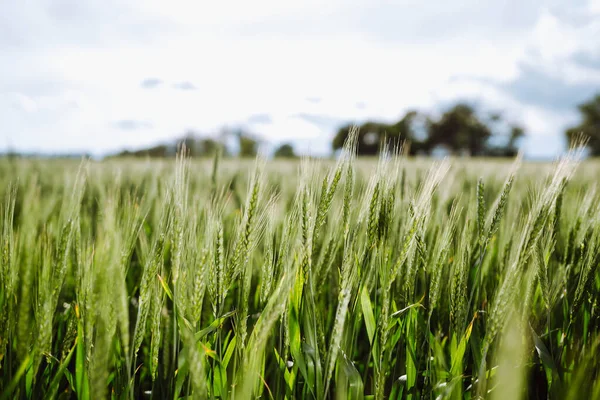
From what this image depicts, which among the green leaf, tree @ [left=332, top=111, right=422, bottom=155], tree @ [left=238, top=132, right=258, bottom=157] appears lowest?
the green leaf

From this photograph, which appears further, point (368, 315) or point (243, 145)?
point (243, 145)

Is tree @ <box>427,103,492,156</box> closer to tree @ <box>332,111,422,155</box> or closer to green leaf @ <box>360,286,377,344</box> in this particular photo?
tree @ <box>332,111,422,155</box>

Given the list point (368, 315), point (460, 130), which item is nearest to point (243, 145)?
point (368, 315)

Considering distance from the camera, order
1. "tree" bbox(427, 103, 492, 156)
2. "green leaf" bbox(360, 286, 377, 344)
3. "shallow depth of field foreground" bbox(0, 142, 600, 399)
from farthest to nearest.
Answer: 1. "tree" bbox(427, 103, 492, 156)
2. "green leaf" bbox(360, 286, 377, 344)
3. "shallow depth of field foreground" bbox(0, 142, 600, 399)

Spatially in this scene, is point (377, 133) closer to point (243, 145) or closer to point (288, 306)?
point (243, 145)

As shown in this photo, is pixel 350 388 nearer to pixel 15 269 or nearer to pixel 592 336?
pixel 592 336

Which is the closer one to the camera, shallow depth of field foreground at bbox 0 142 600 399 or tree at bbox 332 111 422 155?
shallow depth of field foreground at bbox 0 142 600 399

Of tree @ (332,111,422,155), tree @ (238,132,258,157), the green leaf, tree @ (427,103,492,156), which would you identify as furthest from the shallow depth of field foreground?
tree @ (427,103,492,156)

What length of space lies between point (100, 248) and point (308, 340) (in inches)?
19.2

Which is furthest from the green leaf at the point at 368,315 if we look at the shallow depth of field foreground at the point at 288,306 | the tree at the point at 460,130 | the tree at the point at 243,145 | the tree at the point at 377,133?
the tree at the point at 460,130

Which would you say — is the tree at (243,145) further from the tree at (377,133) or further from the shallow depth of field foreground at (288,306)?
the tree at (377,133)

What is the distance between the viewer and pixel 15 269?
969mm

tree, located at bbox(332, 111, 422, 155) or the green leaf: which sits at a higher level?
tree, located at bbox(332, 111, 422, 155)

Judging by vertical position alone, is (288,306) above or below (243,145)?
below
